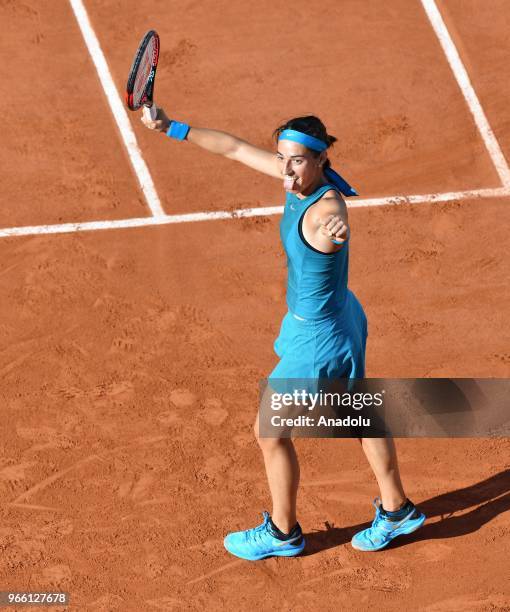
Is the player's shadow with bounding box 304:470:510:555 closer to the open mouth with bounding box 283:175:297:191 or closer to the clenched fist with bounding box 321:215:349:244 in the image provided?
the clenched fist with bounding box 321:215:349:244

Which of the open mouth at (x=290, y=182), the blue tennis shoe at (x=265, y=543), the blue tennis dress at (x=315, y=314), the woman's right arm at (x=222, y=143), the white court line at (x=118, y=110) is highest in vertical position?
the white court line at (x=118, y=110)

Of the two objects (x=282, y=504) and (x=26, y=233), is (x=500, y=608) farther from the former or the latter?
(x=26, y=233)

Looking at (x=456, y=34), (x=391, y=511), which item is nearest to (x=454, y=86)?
(x=456, y=34)

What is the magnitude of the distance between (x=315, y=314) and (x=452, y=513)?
1.83m

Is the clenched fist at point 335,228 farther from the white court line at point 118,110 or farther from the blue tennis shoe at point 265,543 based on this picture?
the white court line at point 118,110

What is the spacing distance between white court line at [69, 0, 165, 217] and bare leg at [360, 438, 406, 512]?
3.35 metres

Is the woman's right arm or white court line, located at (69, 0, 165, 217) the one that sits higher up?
white court line, located at (69, 0, 165, 217)

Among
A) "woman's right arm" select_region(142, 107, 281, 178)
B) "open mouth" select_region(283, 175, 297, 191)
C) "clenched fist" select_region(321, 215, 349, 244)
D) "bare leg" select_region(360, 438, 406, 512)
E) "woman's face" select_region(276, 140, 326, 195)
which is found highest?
"woman's right arm" select_region(142, 107, 281, 178)

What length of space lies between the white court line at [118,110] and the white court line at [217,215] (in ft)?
0.54

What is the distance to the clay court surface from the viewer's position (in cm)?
689

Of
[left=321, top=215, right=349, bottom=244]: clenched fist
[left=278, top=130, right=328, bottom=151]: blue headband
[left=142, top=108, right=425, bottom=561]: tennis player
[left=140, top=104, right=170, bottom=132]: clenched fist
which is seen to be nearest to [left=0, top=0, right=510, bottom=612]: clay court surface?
[left=142, top=108, right=425, bottom=561]: tennis player

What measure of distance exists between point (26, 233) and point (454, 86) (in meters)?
4.01

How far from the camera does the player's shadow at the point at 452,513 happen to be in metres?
7.02

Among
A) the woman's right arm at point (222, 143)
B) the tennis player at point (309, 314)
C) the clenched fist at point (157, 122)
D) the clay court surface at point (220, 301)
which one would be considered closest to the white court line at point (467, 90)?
the clay court surface at point (220, 301)
